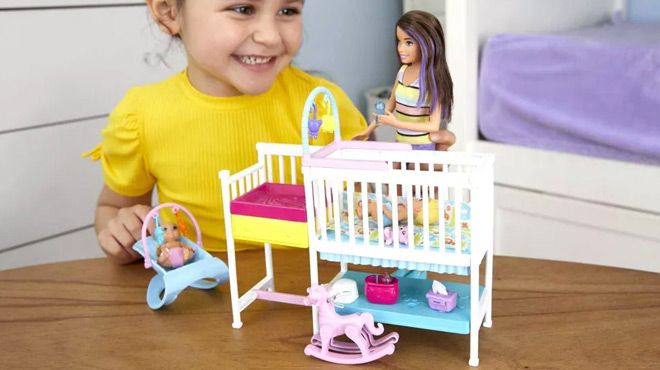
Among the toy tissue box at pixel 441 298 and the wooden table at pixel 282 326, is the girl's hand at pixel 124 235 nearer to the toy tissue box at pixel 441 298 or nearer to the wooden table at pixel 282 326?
the wooden table at pixel 282 326

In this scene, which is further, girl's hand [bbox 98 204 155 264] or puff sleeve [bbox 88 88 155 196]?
puff sleeve [bbox 88 88 155 196]

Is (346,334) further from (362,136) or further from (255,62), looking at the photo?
(255,62)

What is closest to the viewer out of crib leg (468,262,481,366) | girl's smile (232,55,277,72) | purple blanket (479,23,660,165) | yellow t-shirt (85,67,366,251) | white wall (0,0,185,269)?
crib leg (468,262,481,366)

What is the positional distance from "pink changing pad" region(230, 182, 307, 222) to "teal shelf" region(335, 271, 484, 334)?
126mm

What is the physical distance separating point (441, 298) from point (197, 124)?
1.93 feet

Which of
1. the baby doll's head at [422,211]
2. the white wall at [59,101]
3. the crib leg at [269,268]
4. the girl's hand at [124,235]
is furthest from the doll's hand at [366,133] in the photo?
the white wall at [59,101]

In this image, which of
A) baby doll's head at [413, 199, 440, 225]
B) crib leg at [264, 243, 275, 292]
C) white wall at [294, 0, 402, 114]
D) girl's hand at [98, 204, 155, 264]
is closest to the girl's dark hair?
baby doll's head at [413, 199, 440, 225]

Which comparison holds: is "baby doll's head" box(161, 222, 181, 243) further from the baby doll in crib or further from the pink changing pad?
the pink changing pad

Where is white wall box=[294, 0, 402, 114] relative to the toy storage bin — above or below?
above

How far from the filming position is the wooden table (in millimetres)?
749

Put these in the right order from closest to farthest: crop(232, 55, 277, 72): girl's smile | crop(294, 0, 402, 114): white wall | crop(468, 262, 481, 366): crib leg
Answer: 1. crop(468, 262, 481, 366): crib leg
2. crop(232, 55, 277, 72): girl's smile
3. crop(294, 0, 402, 114): white wall

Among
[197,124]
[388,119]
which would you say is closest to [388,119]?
[388,119]

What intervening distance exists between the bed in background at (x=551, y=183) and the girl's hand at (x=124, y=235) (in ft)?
2.53

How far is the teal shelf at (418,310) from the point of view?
0.73 meters
